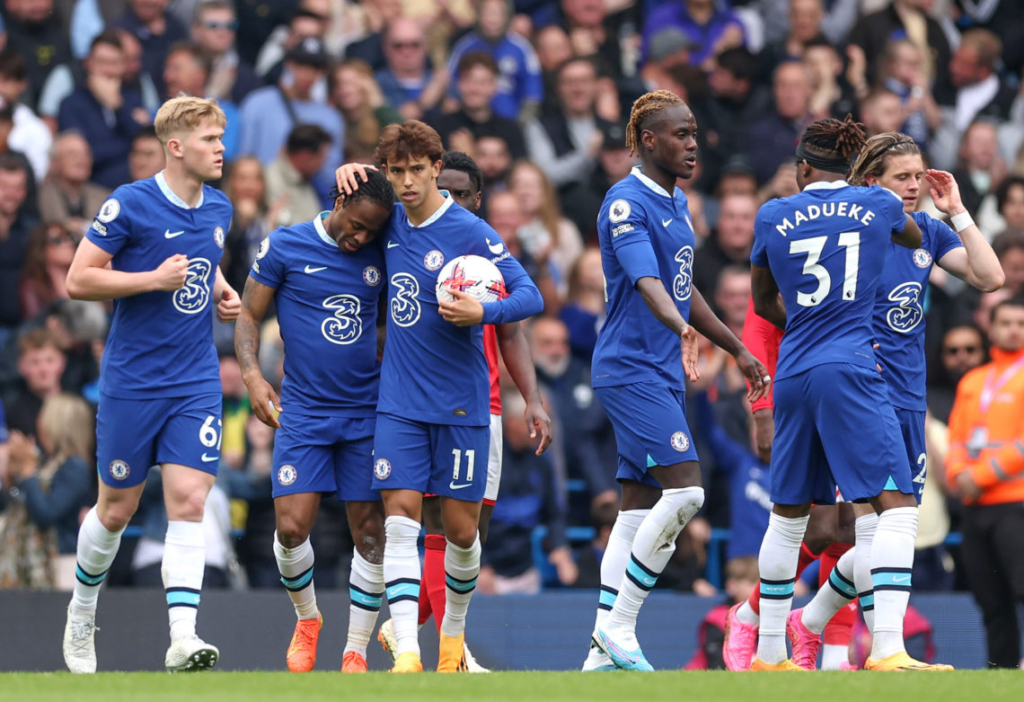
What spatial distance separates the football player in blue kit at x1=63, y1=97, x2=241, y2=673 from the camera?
7.76 meters

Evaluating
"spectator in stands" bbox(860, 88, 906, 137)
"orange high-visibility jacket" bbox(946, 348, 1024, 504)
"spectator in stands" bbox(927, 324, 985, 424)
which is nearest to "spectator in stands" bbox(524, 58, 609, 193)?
"spectator in stands" bbox(860, 88, 906, 137)

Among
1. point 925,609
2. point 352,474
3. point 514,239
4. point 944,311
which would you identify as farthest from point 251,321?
point 944,311

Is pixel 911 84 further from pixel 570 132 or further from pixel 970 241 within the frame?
pixel 970 241

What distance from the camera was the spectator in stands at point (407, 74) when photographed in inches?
581

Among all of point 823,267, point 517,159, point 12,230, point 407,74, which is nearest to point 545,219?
point 517,159

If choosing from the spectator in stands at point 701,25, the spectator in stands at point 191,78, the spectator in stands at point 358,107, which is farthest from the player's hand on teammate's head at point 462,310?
the spectator in stands at point 701,25

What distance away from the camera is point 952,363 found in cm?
1212

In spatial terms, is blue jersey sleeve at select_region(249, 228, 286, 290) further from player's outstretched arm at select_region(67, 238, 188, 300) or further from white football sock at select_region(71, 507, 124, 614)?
white football sock at select_region(71, 507, 124, 614)

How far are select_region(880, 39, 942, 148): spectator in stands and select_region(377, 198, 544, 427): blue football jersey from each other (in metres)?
8.06

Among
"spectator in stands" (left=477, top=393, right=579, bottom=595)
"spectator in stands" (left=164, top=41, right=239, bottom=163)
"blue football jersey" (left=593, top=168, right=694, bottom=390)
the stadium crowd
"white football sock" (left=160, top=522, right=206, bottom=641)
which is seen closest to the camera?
"white football sock" (left=160, top=522, right=206, bottom=641)

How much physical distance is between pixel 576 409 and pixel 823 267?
17.0 feet

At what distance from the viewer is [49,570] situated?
37.5 ft

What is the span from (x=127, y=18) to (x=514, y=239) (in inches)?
172

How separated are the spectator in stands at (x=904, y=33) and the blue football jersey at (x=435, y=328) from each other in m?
8.70
